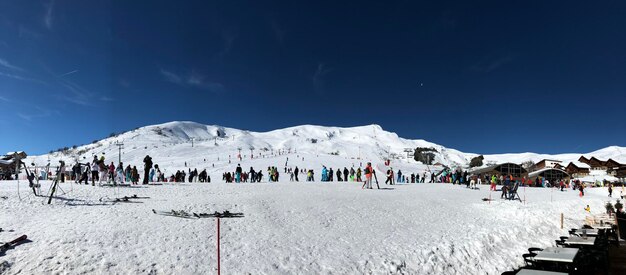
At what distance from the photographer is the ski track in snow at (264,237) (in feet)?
24.0

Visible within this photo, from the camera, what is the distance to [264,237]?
9281mm

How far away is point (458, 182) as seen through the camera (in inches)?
1401

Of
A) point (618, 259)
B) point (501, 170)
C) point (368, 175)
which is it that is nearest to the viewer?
point (618, 259)

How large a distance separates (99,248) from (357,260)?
5.51 m

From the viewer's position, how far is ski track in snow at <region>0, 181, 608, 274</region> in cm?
732

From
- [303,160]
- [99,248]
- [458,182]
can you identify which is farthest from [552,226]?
[303,160]

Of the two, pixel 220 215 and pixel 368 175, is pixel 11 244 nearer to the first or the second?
pixel 220 215

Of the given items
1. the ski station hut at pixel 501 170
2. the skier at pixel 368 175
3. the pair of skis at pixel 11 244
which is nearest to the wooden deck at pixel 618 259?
the pair of skis at pixel 11 244

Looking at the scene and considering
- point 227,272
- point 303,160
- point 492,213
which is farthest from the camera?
point 303,160

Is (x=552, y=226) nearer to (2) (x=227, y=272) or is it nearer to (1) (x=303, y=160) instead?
(2) (x=227, y=272)

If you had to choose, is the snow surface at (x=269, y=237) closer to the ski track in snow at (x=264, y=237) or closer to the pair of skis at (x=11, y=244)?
the ski track in snow at (x=264, y=237)

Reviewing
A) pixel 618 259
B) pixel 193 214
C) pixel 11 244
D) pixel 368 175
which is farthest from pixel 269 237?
pixel 368 175

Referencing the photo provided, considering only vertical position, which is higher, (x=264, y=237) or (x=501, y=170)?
(x=501, y=170)

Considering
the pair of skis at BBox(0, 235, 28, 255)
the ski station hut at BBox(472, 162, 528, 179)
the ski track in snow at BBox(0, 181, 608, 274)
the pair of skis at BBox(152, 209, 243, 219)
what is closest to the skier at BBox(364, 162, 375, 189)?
the ski track in snow at BBox(0, 181, 608, 274)
